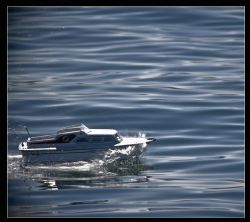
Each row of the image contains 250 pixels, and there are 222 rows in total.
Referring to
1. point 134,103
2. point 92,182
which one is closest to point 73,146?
point 92,182

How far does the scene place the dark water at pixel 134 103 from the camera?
45.2m

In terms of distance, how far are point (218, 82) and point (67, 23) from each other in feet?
71.9

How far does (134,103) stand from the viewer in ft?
204

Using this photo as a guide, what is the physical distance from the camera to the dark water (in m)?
45.2

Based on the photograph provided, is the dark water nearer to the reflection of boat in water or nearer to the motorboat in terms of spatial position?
the reflection of boat in water

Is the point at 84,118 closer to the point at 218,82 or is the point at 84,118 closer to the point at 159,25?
the point at 218,82

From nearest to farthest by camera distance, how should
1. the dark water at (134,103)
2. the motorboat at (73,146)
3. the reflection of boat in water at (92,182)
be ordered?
the dark water at (134,103)
the reflection of boat in water at (92,182)
the motorboat at (73,146)

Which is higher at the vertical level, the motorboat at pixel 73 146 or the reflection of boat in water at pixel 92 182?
the motorboat at pixel 73 146

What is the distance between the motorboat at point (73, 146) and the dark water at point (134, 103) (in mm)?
593

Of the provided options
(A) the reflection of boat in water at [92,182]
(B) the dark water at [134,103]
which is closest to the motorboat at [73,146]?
(B) the dark water at [134,103]

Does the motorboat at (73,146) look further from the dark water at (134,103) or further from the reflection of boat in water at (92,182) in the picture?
the reflection of boat in water at (92,182)

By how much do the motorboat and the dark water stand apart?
59cm

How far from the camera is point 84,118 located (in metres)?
59.5

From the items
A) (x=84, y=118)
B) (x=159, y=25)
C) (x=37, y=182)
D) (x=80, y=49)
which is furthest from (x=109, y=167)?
(x=159, y=25)
